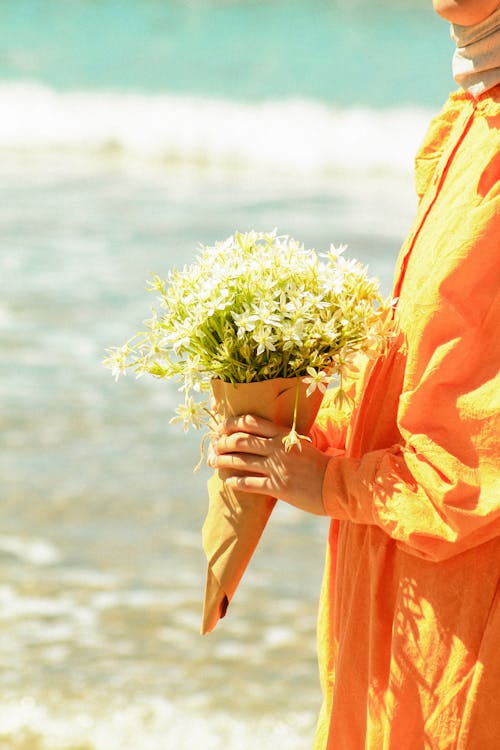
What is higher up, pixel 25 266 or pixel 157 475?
pixel 25 266

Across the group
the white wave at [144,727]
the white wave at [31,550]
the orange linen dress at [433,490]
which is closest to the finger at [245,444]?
the orange linen dress at [433,490]

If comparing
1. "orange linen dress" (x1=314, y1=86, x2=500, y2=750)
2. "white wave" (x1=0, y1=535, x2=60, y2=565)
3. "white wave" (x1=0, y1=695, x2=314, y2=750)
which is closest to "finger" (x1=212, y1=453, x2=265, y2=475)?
"orange linen dress" (x1=314, y1=86, x2=500, y2=750)

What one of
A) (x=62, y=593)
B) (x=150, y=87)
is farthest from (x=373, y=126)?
(x=62, y=593)

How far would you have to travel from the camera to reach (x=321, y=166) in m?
15.0

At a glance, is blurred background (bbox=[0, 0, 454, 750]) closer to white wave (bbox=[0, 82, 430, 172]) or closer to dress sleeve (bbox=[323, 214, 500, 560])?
white wave (bbox=[0, 82, 430, 172])

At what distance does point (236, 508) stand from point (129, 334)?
229 inches

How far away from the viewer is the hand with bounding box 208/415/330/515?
1.89 m

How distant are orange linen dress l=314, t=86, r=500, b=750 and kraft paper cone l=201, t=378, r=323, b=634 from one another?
0.38ft

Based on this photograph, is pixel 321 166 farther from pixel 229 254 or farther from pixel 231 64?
pixel 229 254

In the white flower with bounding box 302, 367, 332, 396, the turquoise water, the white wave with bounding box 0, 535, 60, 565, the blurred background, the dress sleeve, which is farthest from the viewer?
the turquoise water

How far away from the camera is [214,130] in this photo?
17453mm

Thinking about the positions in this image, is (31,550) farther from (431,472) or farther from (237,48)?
(237,48)

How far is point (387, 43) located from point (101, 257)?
671 inches

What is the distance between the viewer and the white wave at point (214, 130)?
15.5 metres
